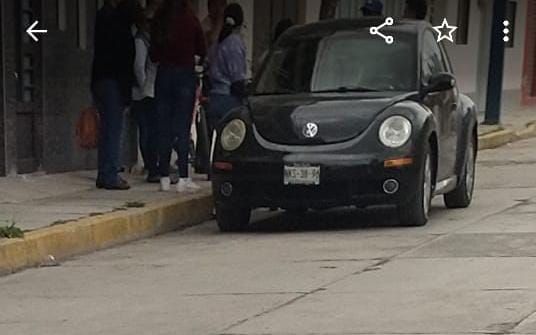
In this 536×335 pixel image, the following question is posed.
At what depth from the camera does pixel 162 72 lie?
460 inches

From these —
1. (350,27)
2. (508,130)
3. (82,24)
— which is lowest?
(508,130)

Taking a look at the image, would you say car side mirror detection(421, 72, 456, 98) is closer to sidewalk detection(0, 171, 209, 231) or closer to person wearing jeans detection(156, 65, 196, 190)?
person wearing jeans detection(156, 65, 196, 190)

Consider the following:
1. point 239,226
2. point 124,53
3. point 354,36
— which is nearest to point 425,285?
point 239,226

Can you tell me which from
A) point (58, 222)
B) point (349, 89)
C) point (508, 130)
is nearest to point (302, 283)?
point (58, 222)

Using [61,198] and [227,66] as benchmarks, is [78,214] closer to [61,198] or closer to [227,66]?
[61,198]

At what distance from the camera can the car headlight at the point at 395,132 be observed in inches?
400

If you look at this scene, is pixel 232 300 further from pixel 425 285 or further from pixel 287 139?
pixel 287 139

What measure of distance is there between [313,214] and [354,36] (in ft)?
5.81

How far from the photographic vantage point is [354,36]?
1145 centimetres

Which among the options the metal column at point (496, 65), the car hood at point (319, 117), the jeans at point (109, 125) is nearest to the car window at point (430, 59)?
the car hood at point (319, 117)

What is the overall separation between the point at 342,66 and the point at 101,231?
2676 millimetres

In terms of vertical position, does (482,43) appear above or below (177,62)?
below

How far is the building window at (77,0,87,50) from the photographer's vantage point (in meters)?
13.6

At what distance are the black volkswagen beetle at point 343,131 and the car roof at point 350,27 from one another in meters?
0.02
